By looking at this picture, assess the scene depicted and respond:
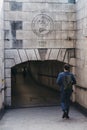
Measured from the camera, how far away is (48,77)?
609 inches

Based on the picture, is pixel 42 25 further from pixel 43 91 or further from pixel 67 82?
pixel 43 91

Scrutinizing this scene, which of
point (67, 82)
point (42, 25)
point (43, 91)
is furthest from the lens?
point (43, 91)

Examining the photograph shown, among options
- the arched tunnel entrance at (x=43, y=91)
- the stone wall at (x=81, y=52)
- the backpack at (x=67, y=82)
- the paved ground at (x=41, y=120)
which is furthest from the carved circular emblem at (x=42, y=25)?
the paved ground at (x=41, y=120)

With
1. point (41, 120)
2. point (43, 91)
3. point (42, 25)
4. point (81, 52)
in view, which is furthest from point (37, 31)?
point (43, 91)

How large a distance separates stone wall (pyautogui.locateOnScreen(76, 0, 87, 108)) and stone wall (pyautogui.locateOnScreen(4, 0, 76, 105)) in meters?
0.41

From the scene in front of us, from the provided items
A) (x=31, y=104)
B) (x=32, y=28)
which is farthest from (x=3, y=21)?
(x=31, y=104)

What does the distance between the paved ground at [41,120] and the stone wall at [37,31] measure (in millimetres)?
1140

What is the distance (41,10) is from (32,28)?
2.25 feet

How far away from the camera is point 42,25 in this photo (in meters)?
9.65

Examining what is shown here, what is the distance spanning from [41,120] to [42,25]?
3.41 meters

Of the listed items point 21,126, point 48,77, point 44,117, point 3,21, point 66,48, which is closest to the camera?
point 21,126

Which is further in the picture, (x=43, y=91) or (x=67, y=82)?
(x=43, y=91)

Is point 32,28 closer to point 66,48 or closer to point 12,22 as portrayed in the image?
point 12,22

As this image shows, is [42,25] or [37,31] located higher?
[42,25]
